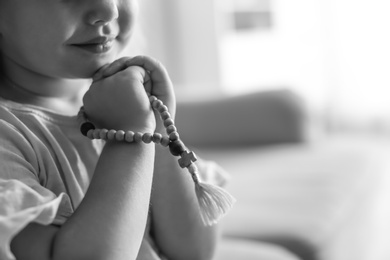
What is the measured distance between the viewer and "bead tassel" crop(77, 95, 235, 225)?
0.72m

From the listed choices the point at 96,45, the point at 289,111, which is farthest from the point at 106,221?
the point at 289,111

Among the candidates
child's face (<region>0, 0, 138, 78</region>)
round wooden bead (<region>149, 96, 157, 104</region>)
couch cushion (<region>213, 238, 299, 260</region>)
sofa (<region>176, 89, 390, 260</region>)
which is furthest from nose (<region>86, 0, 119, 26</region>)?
couch cushion (<region>213, 238, 299, 260</region>)

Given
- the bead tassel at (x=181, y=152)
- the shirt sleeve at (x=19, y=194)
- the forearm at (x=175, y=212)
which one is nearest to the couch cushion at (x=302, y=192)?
the forearm at (x=175, y=212)

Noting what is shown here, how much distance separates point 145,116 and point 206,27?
9.05 ft

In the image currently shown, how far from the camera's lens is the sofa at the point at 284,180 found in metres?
1.34

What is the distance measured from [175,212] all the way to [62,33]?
0.92 feet

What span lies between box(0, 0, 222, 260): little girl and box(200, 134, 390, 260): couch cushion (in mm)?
496

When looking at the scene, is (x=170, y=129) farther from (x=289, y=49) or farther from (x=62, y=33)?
(x=289, y=49)

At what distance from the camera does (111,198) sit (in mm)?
684

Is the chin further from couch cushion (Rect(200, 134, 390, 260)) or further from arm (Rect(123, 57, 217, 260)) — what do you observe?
couch cushion (Rect(200, 134, 390, 260))

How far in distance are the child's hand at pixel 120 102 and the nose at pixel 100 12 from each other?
69 millimetres

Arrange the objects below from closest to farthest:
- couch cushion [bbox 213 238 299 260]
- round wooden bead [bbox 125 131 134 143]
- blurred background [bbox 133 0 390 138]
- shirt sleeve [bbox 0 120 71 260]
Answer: shirt sleeve [bbox 0 120 71 260] → round wooden bead [bbox 125 131 134 143] → couch cushion [bbox 213 238 299 260] → blurred background [bbox 133 0 390 138]

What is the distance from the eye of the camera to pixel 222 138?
2.15 metres

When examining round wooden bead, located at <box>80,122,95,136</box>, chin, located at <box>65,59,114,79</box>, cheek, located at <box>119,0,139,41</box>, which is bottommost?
round wooden bead, located at <box>80,122,95,136</box>
